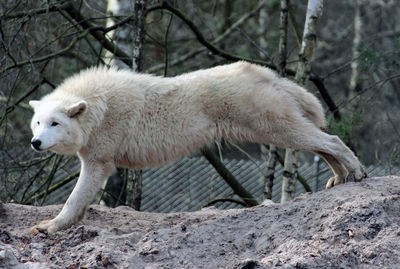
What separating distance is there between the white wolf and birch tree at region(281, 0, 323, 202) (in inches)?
75.2

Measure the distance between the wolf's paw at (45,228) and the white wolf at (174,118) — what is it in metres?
0.43

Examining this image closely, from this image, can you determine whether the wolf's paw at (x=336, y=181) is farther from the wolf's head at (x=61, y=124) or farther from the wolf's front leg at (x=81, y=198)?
the wolf's head at (x=61, y=124)

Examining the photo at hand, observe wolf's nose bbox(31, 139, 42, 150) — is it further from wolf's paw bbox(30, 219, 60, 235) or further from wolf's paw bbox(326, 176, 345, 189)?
wolf's paw bbox(326, 176, 345, 189)

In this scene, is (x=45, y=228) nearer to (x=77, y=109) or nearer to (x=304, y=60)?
(x=77, y=109)

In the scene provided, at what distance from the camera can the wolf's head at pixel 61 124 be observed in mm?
6289

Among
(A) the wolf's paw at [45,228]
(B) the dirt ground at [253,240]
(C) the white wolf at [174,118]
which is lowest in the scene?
(B) the dirt ground at [253,240]

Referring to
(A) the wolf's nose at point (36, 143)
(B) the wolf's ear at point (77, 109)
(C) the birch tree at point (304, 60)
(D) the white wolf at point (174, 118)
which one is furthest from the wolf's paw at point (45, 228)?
(C) the birch tree at point (304, 60)

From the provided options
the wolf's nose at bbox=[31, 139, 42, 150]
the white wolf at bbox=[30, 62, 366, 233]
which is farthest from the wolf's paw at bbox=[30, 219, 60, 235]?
the wolf's nose at bbox=[31, 139, 42, 150]

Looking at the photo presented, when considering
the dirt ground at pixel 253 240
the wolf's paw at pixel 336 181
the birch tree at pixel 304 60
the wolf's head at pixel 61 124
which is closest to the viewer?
the dirt ground at pixel 253 240

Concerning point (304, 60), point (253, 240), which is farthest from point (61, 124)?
point (304, 60)

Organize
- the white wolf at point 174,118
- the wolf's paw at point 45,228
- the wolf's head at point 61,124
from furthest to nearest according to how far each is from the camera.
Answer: the white wolf at point 174,118 < the wolf's head at point 61,124 < the wolf's paw at point 45,228

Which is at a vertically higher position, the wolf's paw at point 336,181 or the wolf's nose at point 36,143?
the wolf's nose at point 36,143

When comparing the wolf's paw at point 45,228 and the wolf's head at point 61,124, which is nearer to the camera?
the wolf's paw at point 45,228

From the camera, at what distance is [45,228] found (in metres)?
5.96
